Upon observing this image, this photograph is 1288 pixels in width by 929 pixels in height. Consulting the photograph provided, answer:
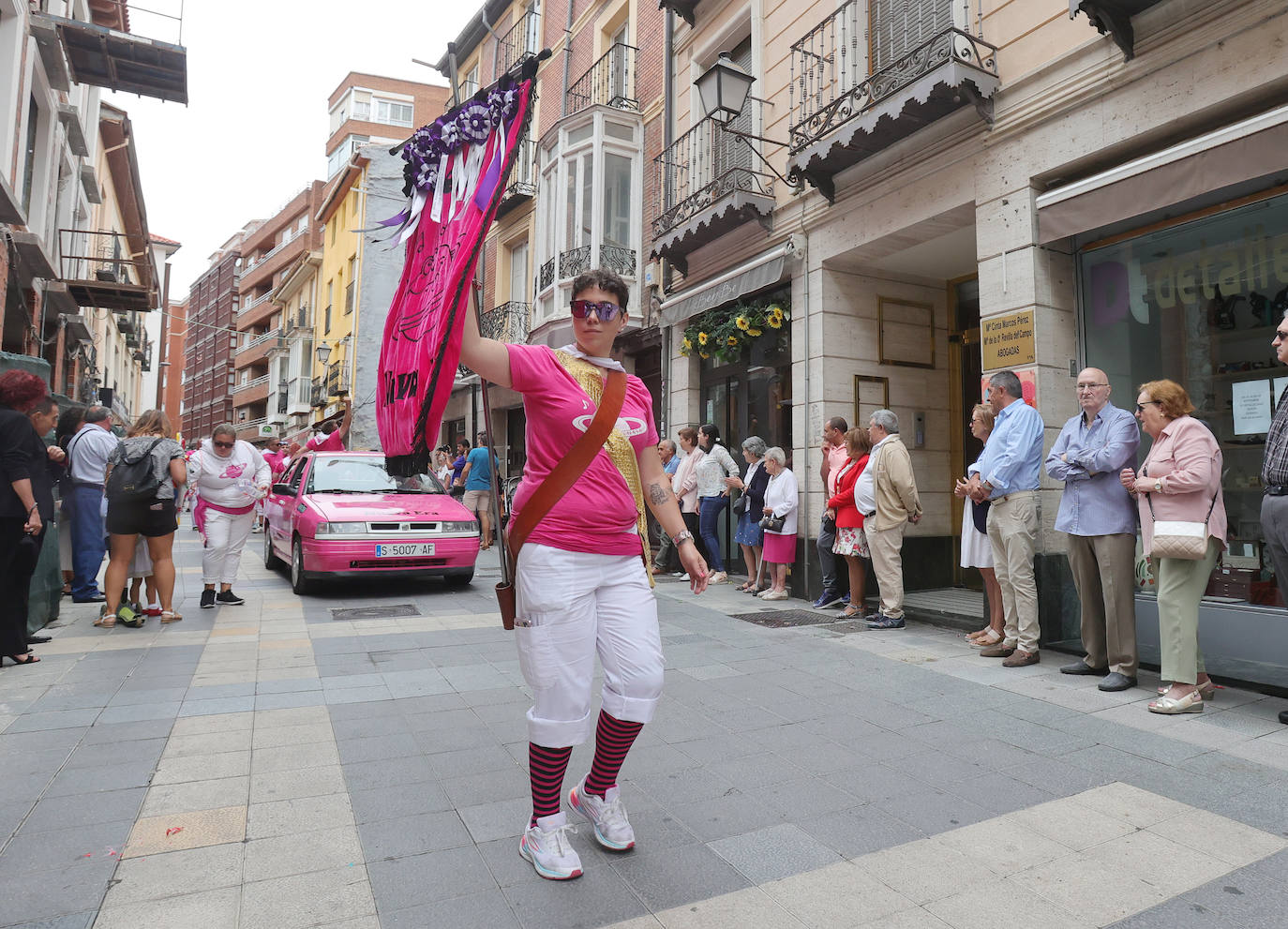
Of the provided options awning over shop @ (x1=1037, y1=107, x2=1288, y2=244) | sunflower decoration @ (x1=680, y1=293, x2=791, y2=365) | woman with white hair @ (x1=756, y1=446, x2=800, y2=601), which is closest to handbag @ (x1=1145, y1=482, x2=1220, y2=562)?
awning over shop @ (x1=1037, y1=107, x2=1288, y2=244)

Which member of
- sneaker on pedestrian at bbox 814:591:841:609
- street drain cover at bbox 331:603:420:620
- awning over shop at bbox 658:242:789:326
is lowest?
street drain cover at bbox 331:603:420:620

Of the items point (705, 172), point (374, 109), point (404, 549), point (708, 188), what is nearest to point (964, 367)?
point (708, 188)

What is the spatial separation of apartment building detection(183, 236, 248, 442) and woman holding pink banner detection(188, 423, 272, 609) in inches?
2044

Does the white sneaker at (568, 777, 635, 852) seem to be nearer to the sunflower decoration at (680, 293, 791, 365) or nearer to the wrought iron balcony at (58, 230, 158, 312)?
the sunflower decoration at (680, 293, 791, 365)

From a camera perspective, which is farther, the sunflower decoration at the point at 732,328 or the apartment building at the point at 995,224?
the sunflower decoration at the point at 732,328

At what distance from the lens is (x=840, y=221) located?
8.79 metres

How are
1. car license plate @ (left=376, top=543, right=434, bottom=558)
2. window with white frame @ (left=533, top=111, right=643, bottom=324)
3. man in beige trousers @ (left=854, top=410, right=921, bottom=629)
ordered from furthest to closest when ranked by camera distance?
window with white frame @ (left=533, top=111, right=643, bottom=324), car license plate @ (left=376, top=543, right=434, bottom=558), man in beige trousers @ (left=854, top=410, right=921, bottom=629)

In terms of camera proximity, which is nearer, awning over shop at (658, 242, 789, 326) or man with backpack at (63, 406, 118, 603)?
man with backpack at (63, 406, 118, 603)

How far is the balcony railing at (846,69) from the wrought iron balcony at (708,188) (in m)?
0.82

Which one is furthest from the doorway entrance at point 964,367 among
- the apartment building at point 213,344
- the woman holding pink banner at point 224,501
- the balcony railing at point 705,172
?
the apartment building at point 213,344

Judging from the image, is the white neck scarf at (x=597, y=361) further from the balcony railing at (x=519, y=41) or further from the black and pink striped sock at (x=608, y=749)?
the balcony railing at (x=519, y=41)

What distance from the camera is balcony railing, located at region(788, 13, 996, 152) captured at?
7031 millimetres

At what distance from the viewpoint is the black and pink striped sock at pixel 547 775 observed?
2.62 metres

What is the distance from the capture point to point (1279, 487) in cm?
425
